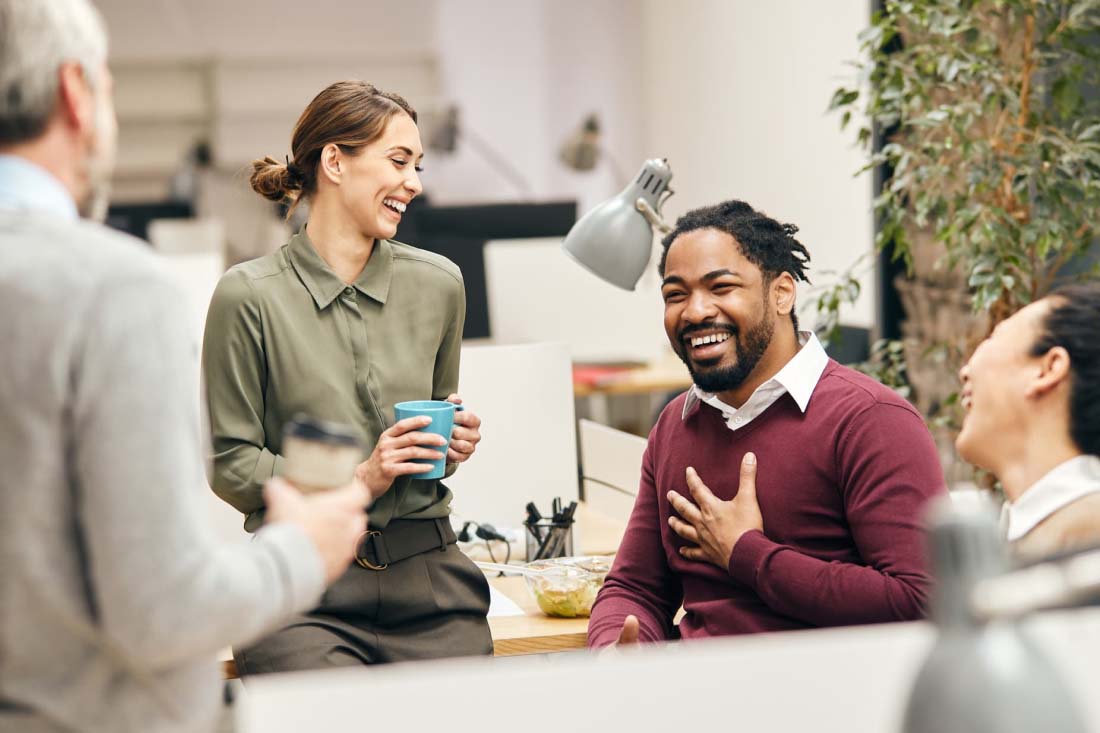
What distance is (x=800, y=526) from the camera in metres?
1.91

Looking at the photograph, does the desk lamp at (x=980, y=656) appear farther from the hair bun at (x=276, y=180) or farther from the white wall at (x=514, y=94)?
the white wall at (x=514, y=94)

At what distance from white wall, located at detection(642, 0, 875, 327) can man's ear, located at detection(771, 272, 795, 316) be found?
1.92 metres

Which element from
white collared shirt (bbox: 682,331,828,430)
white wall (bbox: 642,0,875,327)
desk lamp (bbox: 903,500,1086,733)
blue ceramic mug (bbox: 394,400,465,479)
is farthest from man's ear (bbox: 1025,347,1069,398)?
white wall (bbox: 642,0,875,327)

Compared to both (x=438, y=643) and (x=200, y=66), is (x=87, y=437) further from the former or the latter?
(x=200, y=66)

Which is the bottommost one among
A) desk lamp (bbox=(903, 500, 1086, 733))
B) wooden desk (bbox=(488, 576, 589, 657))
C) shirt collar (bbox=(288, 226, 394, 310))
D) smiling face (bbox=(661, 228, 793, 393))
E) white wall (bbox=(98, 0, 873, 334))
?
wooden desk (bbox=(488, 576, 589, 657))

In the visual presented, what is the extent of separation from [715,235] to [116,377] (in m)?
1.24

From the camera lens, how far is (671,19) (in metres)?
7.19

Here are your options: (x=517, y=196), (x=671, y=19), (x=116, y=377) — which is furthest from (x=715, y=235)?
(x=517, y=196)

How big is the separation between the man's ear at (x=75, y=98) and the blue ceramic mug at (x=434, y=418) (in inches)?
34.1

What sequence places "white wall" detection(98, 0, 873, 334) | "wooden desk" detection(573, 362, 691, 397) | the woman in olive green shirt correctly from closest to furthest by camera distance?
1. the woman in olive green shirt
2. "wooden desk" detection(573, 362, 691, 397)
3. "white wall" detection(98, 0, 873, 334)

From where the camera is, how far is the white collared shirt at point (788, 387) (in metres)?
1.96

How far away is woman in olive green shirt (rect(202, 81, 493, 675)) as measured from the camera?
203 centimetres

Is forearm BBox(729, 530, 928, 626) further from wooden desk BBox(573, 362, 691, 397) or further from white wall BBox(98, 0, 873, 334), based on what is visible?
white wall BBox(98, 0, 873, 334)

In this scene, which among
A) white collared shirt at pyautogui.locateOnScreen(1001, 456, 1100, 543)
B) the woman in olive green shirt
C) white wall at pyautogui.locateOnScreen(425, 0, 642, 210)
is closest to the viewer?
white collared shirt at pyautogui.locateOnScreen(1001, 456, 1100, 543)
